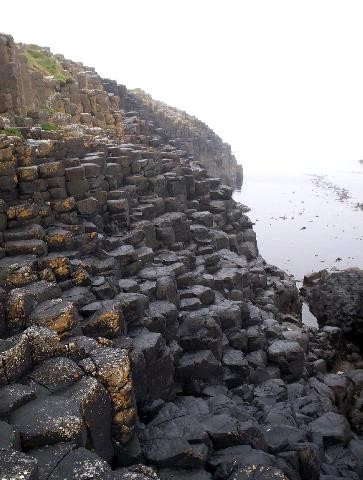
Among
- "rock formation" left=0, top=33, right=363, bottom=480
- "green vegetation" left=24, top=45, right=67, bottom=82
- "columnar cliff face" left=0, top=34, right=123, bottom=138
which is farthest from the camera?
Result: "green vegetation" left=24, top=45, right=67, bottom=82

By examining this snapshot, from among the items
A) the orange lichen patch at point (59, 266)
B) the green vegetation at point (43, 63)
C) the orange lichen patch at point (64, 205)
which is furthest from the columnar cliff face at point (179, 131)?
the orange lichen patch at point (59, 266)

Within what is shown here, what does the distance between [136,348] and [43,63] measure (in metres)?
30.2

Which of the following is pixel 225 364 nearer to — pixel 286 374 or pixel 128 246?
pixel 286 374

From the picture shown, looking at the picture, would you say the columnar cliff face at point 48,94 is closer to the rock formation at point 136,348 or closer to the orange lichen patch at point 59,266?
the rock formation at point 136,348

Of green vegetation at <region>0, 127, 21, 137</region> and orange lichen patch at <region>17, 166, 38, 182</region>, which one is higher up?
green vegetation at <region>0, 127, 21, 137</region>

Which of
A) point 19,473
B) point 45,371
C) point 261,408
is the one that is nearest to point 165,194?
point 261,408

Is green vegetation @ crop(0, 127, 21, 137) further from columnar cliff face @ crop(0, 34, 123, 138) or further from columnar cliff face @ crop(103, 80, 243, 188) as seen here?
columnar cliff face @ crop(103, 80, 243, 188)

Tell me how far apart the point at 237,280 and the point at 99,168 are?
7935mm

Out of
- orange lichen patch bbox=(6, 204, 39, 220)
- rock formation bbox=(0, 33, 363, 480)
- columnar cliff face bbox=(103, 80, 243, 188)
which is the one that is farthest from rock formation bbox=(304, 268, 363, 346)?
columnar cliff face bbox=(103, 80, 243, 188)

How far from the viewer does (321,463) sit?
12070 mm

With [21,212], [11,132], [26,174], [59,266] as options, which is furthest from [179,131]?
[59,266]

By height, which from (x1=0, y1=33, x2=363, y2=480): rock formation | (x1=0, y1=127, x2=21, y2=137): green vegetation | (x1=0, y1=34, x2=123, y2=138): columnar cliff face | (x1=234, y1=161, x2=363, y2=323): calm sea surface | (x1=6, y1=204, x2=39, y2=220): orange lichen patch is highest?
(x1=0, y1=34, x2=123, y2=138): columnar cliff face

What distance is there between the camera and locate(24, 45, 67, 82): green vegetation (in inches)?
1266

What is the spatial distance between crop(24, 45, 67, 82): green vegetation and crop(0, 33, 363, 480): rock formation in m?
13.5
